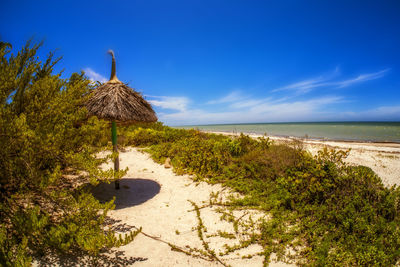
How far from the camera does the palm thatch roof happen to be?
512 centimetres

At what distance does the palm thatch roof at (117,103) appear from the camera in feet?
16.8

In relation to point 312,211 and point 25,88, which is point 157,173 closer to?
point 25,88

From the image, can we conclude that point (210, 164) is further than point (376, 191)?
Yes

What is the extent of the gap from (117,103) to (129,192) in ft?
8.70

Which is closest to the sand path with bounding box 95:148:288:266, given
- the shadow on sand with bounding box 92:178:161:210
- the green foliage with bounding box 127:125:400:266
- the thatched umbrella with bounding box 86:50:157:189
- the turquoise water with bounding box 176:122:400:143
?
the shadow on sand with bounding box 92:178:161:210

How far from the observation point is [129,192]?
19.1 feet

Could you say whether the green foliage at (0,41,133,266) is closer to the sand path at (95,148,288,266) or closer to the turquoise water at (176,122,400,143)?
the sand path at (95,148,288,266)

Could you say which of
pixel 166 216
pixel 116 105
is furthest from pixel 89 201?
pixel 116 105

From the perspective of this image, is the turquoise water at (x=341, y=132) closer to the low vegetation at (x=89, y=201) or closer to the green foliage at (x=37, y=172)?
the low vegetation at (x=89, y=201)

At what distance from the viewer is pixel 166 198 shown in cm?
551

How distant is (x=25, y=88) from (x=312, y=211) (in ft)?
21.0

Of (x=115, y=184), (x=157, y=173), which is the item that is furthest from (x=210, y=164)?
(x=115, y=184)

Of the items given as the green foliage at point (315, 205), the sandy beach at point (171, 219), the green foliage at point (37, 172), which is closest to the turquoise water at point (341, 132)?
the green foliage at point (315, 205)

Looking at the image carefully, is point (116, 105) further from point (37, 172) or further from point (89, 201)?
point (89, 201)
